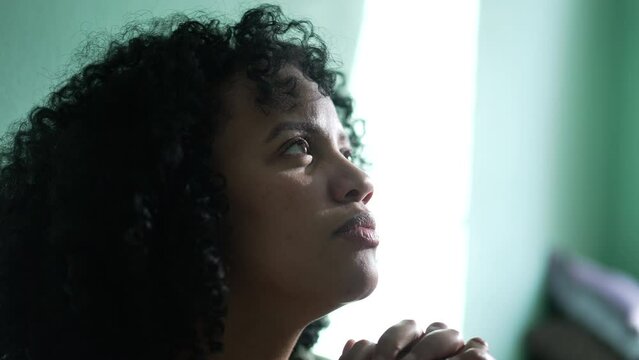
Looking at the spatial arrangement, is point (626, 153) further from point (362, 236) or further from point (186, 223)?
point (186, 223)

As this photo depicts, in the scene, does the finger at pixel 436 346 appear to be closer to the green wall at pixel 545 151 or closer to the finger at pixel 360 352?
the finger at pixel 360 352

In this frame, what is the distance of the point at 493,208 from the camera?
1.75 metres

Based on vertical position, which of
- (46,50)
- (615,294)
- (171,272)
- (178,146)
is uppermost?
(46,50)

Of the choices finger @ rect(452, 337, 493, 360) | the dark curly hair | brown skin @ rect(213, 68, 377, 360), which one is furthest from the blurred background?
finger @ rect(452, 337, 493, 360)

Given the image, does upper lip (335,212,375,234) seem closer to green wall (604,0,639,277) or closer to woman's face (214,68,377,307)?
woman's face (214,68,377,307)

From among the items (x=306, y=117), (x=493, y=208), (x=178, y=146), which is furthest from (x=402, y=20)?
(x=178, y=146)

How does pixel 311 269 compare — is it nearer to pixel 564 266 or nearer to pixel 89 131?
pixel 89 131

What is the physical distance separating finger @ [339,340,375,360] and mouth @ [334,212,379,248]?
12 cm

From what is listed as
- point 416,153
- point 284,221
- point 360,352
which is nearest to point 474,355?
point 360,352

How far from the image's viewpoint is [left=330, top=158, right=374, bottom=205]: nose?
2.63ft

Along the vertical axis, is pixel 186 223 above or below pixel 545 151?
below

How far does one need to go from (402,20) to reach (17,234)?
35.9 inches

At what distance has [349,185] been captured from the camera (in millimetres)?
799

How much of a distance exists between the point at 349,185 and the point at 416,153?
2.42 ft
